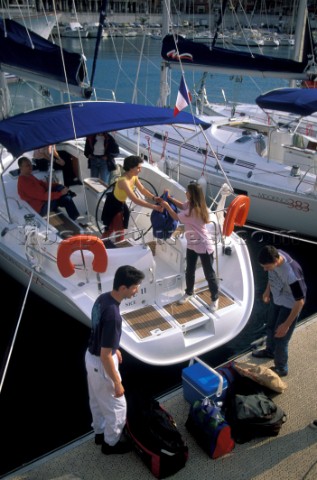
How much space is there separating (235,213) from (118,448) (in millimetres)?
3113

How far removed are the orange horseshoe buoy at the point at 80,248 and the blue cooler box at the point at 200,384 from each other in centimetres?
157

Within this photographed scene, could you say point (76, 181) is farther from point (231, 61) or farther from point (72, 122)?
point (231, 61)

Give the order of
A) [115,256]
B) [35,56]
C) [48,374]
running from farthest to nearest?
[35,56], [48,374], [115,256]

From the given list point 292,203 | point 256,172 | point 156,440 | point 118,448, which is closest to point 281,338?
point 156,440

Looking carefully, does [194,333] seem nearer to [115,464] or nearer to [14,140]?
[115,464]

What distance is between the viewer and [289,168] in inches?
394

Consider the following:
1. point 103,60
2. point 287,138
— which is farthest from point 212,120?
point 103,60

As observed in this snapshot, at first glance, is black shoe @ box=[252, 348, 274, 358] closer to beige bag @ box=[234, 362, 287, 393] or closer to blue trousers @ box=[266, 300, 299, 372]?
blue trousers @ box=[266, 300, 299, 372]

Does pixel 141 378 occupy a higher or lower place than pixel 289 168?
lower

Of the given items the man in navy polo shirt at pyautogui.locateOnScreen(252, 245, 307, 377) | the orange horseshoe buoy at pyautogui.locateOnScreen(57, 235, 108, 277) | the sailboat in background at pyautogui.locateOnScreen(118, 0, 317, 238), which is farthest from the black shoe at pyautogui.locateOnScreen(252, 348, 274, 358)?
the sailboat in background at pyautogui.locateOnScreen(118, 0, 317, 238)

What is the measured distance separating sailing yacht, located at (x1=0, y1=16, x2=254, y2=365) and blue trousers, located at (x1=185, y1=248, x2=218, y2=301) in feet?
0.66

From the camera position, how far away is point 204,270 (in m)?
5.41

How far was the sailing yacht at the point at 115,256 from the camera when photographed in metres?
5.18

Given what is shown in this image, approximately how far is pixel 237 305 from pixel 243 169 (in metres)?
5.25
